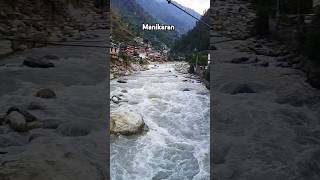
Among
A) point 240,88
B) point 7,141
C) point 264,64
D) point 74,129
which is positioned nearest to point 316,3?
point 264,64

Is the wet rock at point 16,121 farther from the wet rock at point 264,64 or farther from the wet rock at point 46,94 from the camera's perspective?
the wet rock at point 264,64

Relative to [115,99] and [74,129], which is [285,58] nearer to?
[74,129]

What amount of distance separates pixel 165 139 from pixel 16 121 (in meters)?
2.44

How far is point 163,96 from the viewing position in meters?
8.59

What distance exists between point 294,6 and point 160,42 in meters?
8.28

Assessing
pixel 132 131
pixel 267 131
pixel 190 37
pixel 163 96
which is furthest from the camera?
pixel 190 37

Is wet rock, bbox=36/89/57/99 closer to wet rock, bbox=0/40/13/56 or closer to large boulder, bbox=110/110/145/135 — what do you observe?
wet rock, bbox=0/40/13/56

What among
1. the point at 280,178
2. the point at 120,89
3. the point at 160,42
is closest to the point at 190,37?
the point at 160,42

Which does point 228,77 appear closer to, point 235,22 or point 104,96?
point 235,22

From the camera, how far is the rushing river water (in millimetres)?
4844

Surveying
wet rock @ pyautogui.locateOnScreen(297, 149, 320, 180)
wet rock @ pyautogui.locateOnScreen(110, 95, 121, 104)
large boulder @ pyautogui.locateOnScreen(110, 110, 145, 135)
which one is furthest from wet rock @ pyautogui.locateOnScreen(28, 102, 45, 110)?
wet rock @ pyautogui.locateOnScreen(110, 95, 121, 104)

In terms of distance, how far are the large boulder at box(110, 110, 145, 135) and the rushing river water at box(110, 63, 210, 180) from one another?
0.12 m

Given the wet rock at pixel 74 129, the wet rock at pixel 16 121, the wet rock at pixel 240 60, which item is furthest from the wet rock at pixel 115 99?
the wet rock at pixel 16 121

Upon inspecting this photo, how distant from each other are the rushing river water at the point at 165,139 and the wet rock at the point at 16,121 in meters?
1.19
